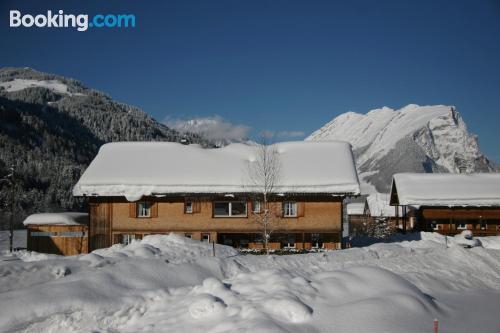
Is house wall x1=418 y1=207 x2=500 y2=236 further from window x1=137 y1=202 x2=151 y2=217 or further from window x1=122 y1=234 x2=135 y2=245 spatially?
window x1=122 y1=234 x2=135 y2=245

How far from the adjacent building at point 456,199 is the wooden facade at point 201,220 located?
14.4 meters

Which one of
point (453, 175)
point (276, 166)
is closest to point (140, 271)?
point (276, 166)

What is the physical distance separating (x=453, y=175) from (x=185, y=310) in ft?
125

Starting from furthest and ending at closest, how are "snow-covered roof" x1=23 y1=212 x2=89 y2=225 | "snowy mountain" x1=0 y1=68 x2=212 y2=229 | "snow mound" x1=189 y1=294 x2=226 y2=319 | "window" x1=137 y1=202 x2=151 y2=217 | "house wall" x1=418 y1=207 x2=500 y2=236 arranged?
"snowy mountain" x1=0 y1=68 x2=212 y2=229 → "house wall" x1=418 y1=207 x2=500 y2=236 → "snow-covered roof" x1=23 y1=212 x2=89 y2=225 → "window" x1=137 y1=202 x2=151 y2=217 → "snow mound" x1=189 y1=294 x2=226 y2=319

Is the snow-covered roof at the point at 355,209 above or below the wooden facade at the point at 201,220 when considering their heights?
below

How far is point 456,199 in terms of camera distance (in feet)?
124

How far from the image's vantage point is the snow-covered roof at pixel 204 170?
27.3 metres

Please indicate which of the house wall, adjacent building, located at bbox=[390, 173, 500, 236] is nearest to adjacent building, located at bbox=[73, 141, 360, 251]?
adjacent building, located at bbox=[390, 173, 500, 236]

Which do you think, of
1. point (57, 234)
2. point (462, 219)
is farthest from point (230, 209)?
point (462, 219)

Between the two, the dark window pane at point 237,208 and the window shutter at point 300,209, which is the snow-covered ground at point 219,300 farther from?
the dark window pane at point 237,208

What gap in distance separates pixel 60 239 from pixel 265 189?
15.3 meters

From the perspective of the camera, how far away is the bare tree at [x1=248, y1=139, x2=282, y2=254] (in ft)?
88.3

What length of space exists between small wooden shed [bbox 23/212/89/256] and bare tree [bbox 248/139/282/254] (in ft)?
41.1

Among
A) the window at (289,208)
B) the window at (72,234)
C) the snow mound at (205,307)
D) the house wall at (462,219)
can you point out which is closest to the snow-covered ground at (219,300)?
the snow mound at (205,307)
